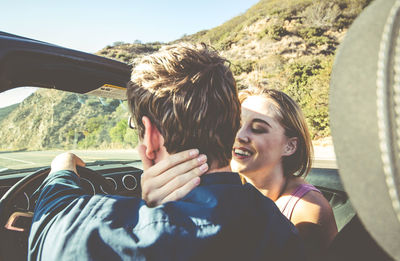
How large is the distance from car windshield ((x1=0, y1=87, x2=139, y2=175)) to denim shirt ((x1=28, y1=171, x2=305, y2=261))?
1.63m

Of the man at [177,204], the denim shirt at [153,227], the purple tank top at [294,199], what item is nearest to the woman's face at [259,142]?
the purple tank top at [294,199]

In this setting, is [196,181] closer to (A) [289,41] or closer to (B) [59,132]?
(B) [59,132]

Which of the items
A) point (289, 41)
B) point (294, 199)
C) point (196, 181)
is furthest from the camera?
point (289, 41)

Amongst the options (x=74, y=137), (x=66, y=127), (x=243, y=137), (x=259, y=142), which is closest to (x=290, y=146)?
(x=259, y=142)

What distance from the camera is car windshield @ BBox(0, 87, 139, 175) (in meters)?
2.80

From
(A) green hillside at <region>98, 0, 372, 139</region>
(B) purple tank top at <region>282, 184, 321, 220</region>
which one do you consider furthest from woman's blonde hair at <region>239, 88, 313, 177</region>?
(A) green hillside at <region>98, 0, 372, 139</region>

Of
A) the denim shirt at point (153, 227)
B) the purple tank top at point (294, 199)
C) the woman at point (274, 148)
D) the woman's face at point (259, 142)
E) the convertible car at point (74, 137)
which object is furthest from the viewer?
the woman's face at point (259, 142)

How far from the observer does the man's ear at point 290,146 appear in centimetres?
282

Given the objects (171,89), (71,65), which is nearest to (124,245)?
(171,89)

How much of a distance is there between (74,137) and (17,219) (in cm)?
176

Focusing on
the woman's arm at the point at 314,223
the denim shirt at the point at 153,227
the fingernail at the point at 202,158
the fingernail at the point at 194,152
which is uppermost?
the fingernail at the point at 194,152

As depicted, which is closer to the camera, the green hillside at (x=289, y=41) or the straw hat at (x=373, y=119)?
the straw hat at (x=373, y=119)

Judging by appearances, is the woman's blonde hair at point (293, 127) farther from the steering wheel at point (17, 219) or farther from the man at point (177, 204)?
the steering wheel at point (17, 219)

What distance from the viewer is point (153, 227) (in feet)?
3.25
